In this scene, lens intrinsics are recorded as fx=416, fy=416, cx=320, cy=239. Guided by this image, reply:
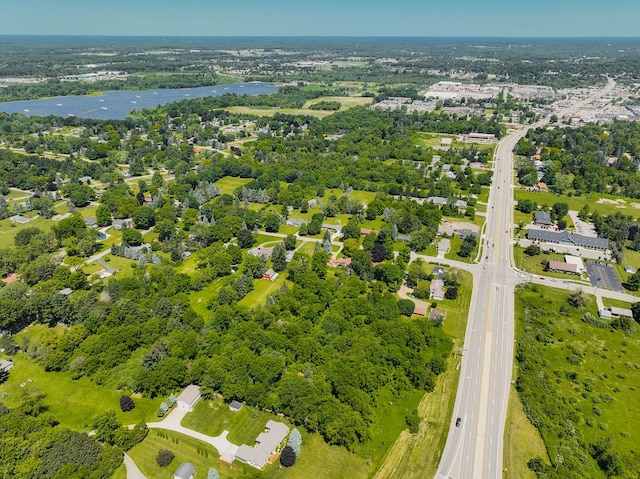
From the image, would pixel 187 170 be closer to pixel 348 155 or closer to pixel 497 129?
pixel 348 155

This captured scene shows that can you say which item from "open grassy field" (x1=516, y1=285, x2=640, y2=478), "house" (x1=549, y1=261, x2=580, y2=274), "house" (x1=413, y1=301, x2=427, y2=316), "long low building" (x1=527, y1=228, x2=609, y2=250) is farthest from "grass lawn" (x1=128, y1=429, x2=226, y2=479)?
"long low building" (x1=527, y1=228, x2=609, y2=250)

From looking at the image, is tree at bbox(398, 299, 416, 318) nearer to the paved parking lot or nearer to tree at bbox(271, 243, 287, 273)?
tree at bbox(271, 243, 287, 273)

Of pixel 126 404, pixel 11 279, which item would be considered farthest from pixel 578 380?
pixel 11 279

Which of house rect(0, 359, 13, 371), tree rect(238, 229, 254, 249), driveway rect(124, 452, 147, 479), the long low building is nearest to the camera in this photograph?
driveway rect(124, 452, 147, 479)

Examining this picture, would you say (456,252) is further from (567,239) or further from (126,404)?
(126,404)

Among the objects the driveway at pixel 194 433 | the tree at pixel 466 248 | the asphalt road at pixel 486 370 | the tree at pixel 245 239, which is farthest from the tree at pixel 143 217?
the asphalt road at pixel 486 370

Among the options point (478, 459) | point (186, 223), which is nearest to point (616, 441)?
point (478, 459)
